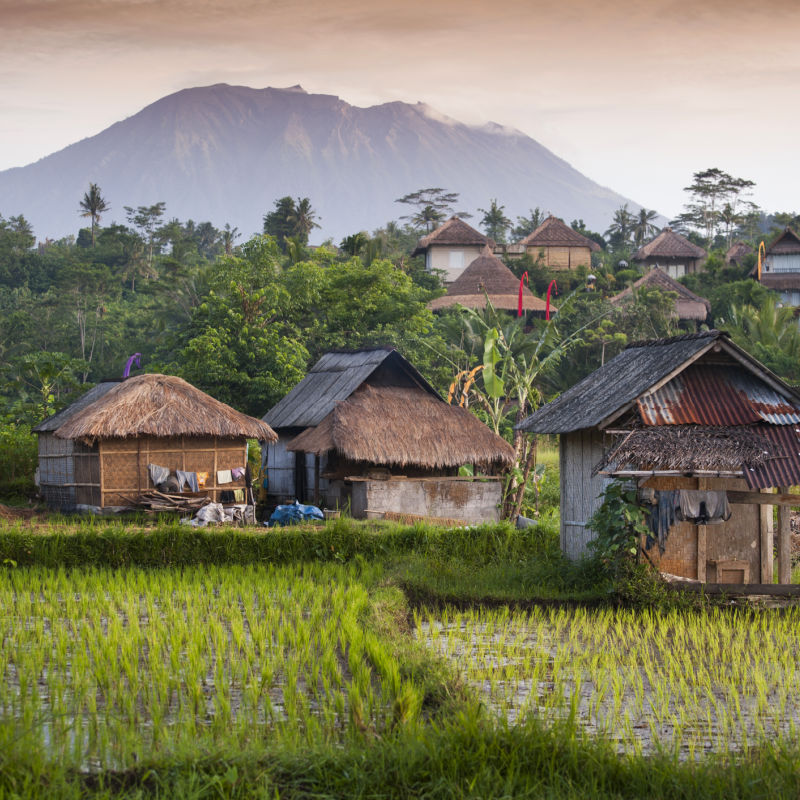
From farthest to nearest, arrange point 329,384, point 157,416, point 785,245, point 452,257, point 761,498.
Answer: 1. point 452,257
2. point 785,245
3. point 329,384
4. point 157,416
5. point 761,498

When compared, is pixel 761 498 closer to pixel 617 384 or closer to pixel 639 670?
pixel 617 384

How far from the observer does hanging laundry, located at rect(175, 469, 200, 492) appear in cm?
1830

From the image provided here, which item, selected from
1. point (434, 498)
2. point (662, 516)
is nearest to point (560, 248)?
point (434, 498)

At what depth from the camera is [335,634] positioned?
8867mm

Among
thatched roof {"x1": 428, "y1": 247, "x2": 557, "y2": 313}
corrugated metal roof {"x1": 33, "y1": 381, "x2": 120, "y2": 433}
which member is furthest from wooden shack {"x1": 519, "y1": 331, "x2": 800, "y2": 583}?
thatched roof {"x1": 428, "y1": 247, "x2": 557, "y2": 313}

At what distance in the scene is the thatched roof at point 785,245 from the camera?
40.4 meters

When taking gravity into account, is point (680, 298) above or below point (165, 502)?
above

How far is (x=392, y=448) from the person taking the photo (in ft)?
59.3

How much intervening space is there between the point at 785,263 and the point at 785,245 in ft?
2.22

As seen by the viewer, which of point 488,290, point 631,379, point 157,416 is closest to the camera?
point 631,379

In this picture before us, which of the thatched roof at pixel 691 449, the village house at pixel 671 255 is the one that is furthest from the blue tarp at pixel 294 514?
the village house at pixel 671 255

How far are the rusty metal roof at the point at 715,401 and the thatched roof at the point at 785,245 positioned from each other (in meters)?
30.7

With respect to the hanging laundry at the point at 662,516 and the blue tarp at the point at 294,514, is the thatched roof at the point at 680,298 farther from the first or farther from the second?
the hanging laundry at the point at 662,516

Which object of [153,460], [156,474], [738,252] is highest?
[738,252]
